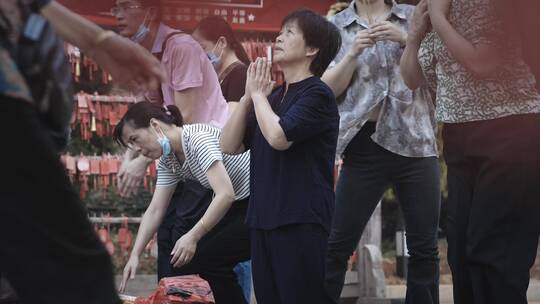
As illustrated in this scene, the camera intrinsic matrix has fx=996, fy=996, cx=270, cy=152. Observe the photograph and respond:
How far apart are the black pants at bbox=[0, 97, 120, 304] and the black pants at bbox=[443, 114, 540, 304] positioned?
5.52ft

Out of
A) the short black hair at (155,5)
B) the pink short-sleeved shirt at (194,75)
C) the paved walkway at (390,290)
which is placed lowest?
the paved walkway at (390,290)

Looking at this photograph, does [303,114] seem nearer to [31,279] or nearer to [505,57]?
[505,57]

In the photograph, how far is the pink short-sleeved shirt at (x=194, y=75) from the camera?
5.23 m

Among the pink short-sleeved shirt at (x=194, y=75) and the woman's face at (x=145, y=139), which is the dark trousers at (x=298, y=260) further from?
the pink short-sleeved shirt at (x=194, y=75)

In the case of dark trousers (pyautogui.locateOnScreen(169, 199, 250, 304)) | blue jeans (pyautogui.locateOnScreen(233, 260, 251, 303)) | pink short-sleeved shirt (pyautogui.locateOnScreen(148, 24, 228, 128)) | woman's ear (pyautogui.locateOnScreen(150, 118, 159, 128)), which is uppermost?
pink short-sleeved shirt (pyautogui.locateOnScreen(148, 24, 228, 128))

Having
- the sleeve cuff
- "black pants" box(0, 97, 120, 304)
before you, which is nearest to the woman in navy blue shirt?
the sleeve cuff

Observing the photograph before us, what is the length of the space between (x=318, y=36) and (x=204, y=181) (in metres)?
1.01

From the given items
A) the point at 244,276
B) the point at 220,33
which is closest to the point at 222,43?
the point at 220,33

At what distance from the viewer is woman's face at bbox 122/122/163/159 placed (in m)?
5.00

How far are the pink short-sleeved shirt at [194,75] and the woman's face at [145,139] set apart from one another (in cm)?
34

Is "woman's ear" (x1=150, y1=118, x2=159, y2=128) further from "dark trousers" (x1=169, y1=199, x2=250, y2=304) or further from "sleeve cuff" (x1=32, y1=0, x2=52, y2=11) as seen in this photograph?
"sleeve cuff" (x1=32, y1=0, x2=52, y2=11)

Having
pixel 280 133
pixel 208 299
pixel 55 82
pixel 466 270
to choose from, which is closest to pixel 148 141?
pixel 208 299

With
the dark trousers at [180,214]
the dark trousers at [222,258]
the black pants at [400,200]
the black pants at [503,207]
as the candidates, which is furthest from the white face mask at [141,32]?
the black pants at [503,207]

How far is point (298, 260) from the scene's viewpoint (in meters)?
4.12
